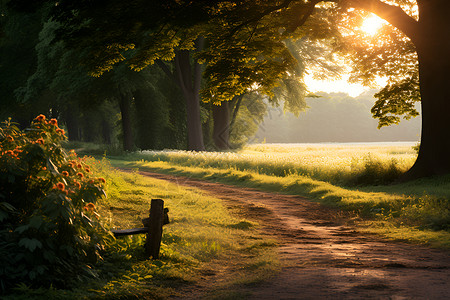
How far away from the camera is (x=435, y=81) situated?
17.0 meters

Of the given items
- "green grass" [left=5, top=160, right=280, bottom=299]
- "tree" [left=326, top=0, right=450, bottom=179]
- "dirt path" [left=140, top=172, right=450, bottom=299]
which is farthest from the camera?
"tree" [left=326, top=0, right=450, bottom=179]

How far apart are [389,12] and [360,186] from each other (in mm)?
6836

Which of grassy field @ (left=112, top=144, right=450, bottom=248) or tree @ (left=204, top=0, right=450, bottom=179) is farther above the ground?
tree @ (left=204, top=0, right=450, bottom=179)

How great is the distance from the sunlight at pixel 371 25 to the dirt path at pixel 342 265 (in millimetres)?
11355

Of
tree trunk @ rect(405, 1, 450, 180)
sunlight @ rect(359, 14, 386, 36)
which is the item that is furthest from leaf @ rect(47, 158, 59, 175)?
sunlight @ rect(359, 14, 386, 36)

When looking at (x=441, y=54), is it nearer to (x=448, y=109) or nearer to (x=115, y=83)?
(x=448, y=109)

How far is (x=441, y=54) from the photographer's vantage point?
1678 centimetres

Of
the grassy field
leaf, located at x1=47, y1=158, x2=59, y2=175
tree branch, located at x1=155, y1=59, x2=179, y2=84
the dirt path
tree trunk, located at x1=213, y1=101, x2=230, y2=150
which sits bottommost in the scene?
the dirt path

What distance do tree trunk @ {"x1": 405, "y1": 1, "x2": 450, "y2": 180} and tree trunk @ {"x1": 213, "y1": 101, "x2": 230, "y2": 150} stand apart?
90.9 ft

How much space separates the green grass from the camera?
6164 millimetres

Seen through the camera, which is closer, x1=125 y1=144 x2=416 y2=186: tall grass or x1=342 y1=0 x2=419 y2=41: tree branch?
x1=342 y1=0 x2=419 y2=41: tree branch

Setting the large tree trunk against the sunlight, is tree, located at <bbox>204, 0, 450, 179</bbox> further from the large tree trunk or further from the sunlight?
the large tree trunk

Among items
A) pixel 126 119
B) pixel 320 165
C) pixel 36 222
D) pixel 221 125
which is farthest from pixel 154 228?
pixel 221 125

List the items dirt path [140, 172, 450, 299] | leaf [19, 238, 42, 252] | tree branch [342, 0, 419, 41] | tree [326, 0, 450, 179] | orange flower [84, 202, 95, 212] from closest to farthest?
leaf [19, 238, 42, 252]
dirt path [140, 172, 450, 299]
orange flower [84, 202, 95, 212]
tree branch [342, 0, 419, 41]
tree [326, 0, 450, 179]
